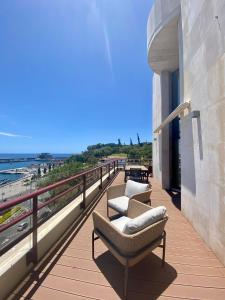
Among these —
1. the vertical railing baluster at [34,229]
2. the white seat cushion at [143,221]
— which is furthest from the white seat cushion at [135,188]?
the vertical railing baluster at [34,229]

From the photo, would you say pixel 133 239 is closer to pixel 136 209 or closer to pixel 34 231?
pixel 136 209

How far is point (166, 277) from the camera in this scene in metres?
2.15

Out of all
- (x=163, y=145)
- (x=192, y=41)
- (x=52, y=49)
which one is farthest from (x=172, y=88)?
(x=52, y=49)

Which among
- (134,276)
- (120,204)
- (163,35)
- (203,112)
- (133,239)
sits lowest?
(134,276)

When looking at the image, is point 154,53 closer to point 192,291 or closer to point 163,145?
point 163,145

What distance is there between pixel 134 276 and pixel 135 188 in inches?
85.2

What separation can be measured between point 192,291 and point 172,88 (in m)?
7.33

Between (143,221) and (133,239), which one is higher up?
(143,221)

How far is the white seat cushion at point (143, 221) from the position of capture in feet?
6.53

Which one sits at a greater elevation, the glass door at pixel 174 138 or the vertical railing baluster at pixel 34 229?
the glass door at pixel 174 138

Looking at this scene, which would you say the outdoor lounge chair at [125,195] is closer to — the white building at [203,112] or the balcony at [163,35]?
the white building at [203,112]

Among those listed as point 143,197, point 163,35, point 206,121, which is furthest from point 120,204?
point 163,35

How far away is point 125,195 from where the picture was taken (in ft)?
14.5

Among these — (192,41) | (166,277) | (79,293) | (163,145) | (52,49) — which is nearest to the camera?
(79,293)
